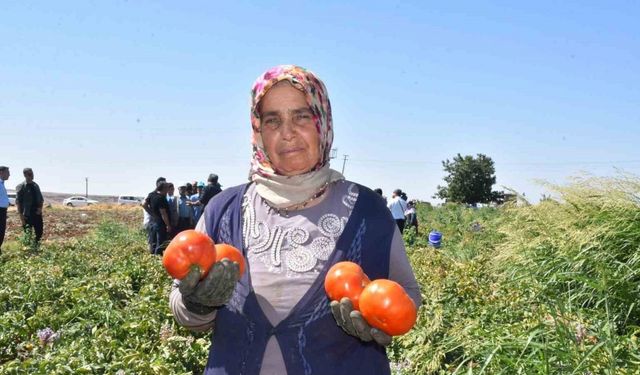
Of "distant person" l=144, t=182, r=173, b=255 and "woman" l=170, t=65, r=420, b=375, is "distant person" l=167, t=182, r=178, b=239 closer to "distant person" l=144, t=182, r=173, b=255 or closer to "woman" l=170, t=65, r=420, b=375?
"distant person" l=144, t=182, r=173, b=255

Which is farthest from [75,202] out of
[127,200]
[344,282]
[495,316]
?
[344,282]

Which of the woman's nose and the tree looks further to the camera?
the tree

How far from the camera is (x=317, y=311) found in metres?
1.78

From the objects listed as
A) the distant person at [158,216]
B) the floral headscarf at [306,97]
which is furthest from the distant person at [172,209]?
the floral headscarf at [306,97]

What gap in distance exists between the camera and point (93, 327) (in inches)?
169

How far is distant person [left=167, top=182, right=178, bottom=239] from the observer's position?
32.2ft

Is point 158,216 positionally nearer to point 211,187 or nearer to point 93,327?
point 211,187

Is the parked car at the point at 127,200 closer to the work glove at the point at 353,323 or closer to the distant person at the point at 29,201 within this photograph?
the distant person at the point at 29,201

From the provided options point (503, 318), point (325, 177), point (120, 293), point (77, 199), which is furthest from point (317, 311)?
point (77, 199)

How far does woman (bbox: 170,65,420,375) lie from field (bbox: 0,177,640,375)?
44.8 inches

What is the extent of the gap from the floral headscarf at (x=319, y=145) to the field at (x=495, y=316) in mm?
1313

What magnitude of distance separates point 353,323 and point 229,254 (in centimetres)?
43

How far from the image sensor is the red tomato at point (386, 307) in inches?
65.6

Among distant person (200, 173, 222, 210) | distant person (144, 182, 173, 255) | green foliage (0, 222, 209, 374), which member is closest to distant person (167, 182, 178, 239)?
distant person (144, 182, 173, 255)
